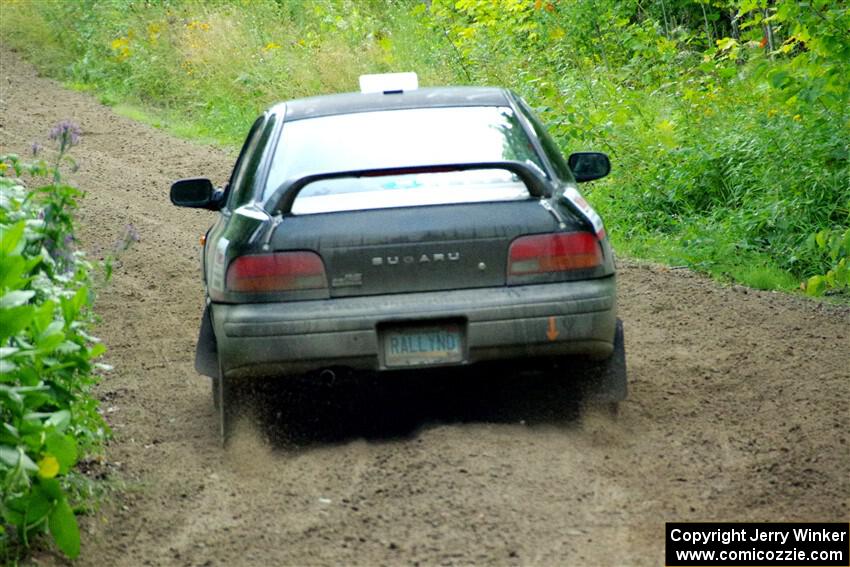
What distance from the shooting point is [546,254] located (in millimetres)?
5645

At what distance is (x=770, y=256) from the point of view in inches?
404

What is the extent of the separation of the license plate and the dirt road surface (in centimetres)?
36

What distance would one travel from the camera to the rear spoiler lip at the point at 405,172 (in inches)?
223

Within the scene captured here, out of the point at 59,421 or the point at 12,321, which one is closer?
the point at 12,321

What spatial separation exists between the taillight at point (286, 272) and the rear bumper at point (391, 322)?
7 cm

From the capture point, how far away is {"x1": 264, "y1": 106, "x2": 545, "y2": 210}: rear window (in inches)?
230

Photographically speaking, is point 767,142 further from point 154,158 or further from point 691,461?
point 154,158

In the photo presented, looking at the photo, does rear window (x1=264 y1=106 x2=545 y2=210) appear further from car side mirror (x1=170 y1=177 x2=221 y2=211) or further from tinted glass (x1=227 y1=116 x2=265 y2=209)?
car side mirror (x1=170 y1=177 x2=221 y2=211)

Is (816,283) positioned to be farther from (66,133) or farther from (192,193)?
(66,133)

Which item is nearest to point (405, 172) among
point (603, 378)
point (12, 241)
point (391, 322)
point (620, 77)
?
point (391, 322)

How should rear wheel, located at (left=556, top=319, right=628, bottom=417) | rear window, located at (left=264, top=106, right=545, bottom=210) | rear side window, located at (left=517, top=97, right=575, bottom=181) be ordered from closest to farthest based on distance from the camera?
rear window, located at (left=264, top=106, right=545, bottom=210) < rear wheel, located at (left=556, top=319, right=628, bottom=417) < rear side window, located at (left=517, top=97, right=575, bottom=181)

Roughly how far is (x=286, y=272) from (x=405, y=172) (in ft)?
2.23

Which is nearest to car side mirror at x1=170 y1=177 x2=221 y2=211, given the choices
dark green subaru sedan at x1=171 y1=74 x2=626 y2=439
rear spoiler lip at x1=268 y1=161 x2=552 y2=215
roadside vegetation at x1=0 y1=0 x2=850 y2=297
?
dark green subaru sedan at x1=171 y1=74 x2=626 y2=439

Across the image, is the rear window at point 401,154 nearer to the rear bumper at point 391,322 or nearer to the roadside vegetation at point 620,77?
the rear bumper at point 391,322
